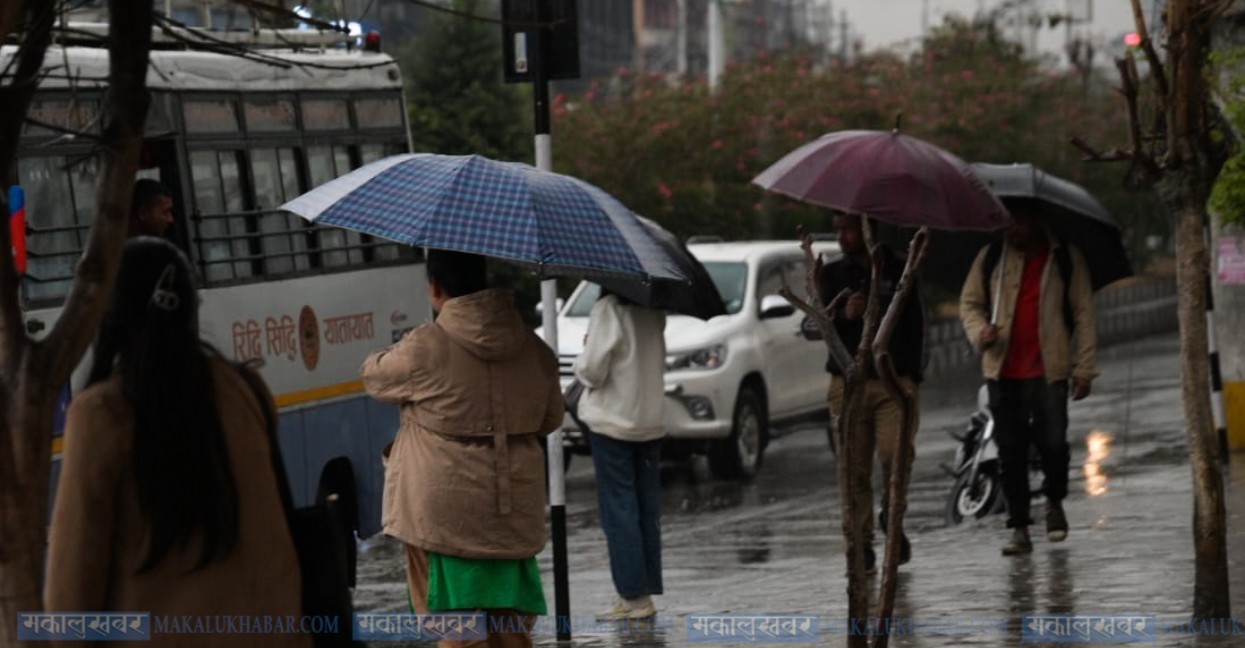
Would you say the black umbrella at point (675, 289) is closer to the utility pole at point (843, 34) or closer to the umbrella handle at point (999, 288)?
the umbrella handle at point (999, 288)

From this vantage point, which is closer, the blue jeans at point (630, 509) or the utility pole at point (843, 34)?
the blue jeans at point (630, 509)

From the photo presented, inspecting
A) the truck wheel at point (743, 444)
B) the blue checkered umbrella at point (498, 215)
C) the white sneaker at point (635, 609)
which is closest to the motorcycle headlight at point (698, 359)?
the truck wheel at point (743, 444)

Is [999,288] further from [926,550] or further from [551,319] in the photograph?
[551,319]

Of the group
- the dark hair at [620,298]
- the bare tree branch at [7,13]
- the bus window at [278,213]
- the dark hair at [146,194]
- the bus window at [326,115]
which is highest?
the bare tree branch at [7,13]

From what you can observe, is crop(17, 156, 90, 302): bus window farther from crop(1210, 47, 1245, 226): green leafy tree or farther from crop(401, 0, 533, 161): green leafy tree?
crop(401, 0, 533, 161): green leafy tree

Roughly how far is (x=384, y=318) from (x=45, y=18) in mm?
7910

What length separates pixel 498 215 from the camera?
7.52m

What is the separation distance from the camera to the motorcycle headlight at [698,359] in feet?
58.9

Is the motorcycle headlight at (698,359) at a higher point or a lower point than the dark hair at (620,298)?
lower

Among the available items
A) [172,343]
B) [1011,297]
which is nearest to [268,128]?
[1011,297]

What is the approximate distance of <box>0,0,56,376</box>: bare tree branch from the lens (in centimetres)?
527

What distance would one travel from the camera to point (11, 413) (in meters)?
5.25

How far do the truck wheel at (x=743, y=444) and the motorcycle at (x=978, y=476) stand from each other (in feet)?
12.6

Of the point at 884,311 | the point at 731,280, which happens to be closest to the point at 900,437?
the point at 884,311
